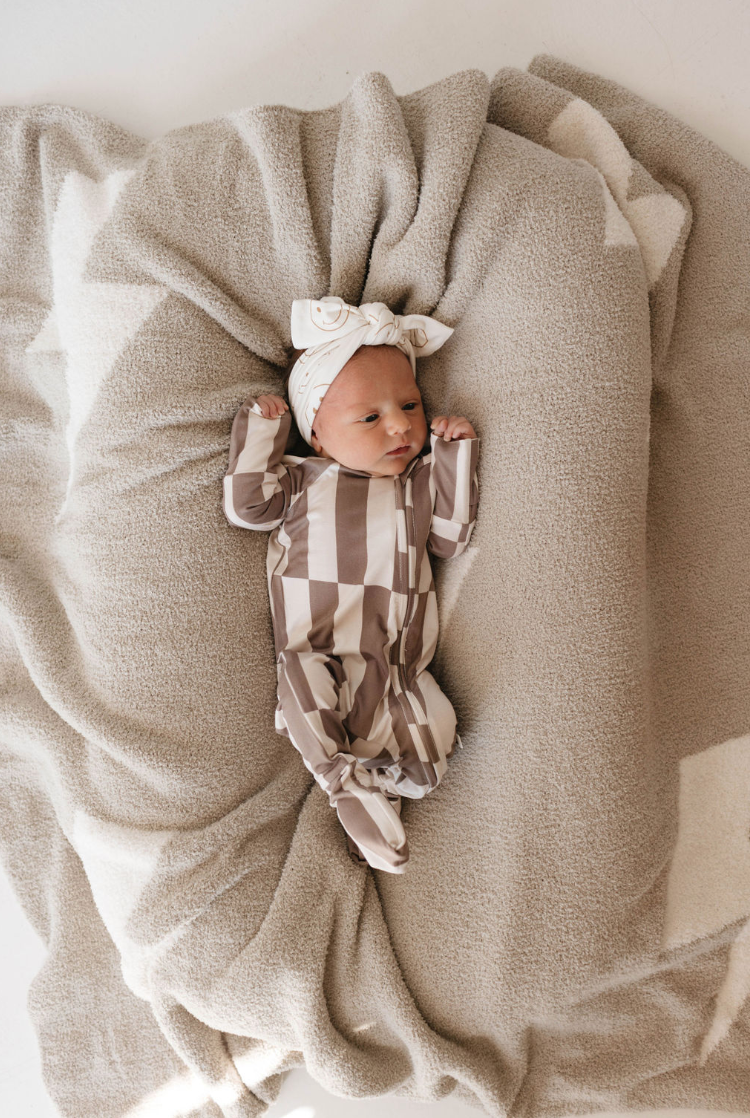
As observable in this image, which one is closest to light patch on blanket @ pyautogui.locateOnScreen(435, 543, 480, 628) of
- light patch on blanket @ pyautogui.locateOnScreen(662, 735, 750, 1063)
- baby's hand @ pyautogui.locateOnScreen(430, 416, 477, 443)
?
baby's hand @ pyautogui.locateOnScreen(430, 416, 477, 443)

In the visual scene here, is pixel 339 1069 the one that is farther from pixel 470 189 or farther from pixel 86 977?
pixel 470 189

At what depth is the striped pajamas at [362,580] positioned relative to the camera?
3.95 feet

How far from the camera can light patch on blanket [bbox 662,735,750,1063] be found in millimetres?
1203

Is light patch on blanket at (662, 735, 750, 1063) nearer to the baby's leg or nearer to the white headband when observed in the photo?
the baby's leg

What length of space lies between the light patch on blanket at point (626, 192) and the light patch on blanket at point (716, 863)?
2.77 ft

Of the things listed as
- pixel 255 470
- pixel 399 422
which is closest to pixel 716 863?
pixel 399 422

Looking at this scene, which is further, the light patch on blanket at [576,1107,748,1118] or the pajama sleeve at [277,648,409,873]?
the light patch on blanket at [576,1107,748,1118]

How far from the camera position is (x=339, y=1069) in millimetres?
1120

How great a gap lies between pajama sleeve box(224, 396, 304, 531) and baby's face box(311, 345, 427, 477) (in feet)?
0.28

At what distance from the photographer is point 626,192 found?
4.14 feet

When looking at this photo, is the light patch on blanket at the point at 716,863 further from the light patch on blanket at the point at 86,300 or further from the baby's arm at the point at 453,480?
the light patch on blanket at the point at 86,300

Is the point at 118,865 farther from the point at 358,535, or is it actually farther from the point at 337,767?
the point at 358,535

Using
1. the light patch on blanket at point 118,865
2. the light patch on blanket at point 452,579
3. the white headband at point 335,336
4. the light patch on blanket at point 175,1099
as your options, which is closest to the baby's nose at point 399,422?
the white headband at point 335,336

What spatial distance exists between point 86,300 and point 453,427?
0.64 meters
